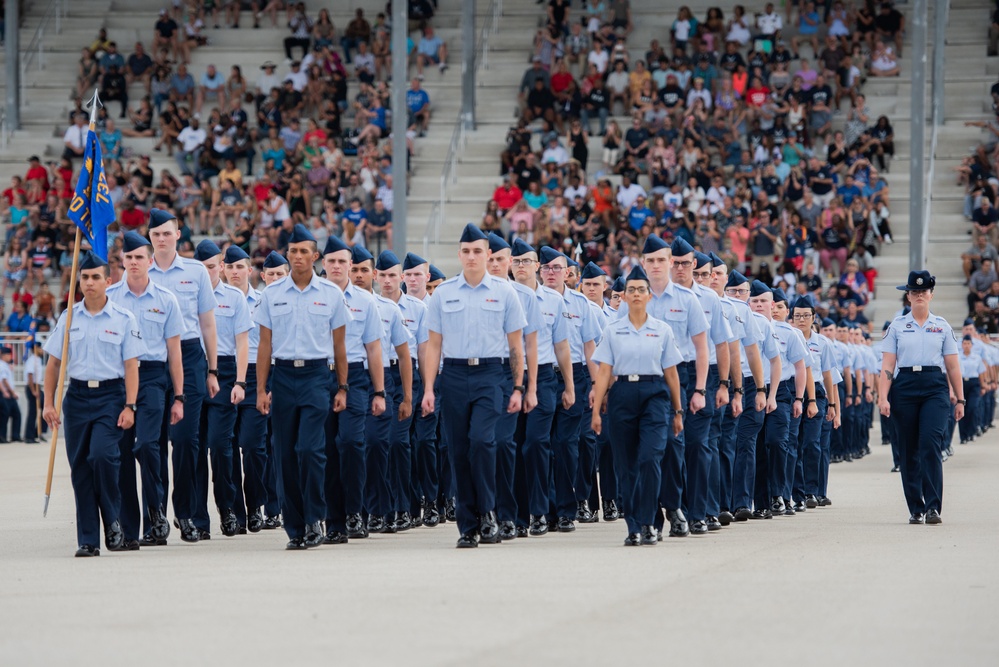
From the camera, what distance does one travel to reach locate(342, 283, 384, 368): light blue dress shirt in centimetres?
1336

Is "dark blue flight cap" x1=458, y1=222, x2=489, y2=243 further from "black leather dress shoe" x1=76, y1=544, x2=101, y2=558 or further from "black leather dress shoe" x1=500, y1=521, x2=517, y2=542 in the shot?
"black leather dress shoe" x1=76, y1=544, x2=101, y2=558

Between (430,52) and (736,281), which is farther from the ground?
(430,52)

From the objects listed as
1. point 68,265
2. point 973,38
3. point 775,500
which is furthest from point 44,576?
point 973,38

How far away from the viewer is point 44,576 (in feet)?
35.6

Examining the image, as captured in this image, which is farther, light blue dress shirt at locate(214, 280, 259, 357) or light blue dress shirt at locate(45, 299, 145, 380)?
light blue dress shirt at locate(214, 280, 259, 357)

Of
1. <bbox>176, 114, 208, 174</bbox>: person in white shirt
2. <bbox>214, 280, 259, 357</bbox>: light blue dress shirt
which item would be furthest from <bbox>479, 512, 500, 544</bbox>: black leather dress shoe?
<bbox>176, 114, 208, 174</bbox>: person in white shirt

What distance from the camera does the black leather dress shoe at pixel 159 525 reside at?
13.1 m

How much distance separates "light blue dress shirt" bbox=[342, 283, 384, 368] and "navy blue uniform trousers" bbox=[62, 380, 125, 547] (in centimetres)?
172

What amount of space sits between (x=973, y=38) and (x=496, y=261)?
95.5ft

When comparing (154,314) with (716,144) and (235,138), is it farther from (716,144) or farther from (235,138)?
(235,138)

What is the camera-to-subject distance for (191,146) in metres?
38.2

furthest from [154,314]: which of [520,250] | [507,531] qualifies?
[520,250]

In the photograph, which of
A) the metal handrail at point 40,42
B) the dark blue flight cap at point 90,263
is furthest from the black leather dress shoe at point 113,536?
the metal handrail at point 40,42

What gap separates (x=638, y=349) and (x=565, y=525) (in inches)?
90.3
